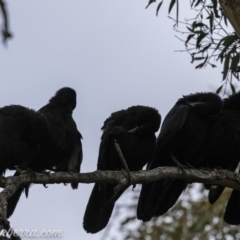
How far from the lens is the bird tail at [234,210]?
6504mm

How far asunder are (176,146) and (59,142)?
115cm

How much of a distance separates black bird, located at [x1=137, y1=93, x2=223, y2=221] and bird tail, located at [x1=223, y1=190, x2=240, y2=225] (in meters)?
0.50

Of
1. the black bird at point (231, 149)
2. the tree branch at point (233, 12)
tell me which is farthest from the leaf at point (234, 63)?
the tree branch at point (233, 12)

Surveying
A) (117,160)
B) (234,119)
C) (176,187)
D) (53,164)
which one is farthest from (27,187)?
(234,119)

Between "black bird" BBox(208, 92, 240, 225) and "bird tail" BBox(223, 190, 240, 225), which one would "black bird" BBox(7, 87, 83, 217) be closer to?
"black bird" BBox(208, 92, 240, 225)

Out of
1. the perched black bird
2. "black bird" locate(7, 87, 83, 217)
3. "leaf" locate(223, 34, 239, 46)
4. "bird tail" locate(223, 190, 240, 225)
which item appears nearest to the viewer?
the perched black bird

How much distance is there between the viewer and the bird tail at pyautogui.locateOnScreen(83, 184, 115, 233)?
6.14m

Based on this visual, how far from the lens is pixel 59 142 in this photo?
6.13 meters

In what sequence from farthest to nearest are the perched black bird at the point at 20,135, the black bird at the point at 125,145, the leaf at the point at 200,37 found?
the leaf at the point at 200,37, the black bird at the point at 125,145, the perched black bird at the point at 20,135

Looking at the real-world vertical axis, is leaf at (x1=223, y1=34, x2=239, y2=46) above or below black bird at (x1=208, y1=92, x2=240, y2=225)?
above

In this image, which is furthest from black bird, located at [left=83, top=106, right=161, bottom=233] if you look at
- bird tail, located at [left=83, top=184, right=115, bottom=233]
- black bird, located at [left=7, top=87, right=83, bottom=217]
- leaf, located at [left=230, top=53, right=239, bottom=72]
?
leaf, located at [left=230, top=53, right=239, bottom=72]

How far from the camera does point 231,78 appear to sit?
6.98 metres

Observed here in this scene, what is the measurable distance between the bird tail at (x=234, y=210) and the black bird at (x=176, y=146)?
50 cm

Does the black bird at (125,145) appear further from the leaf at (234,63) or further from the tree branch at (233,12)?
the tree branch at (233,12)
